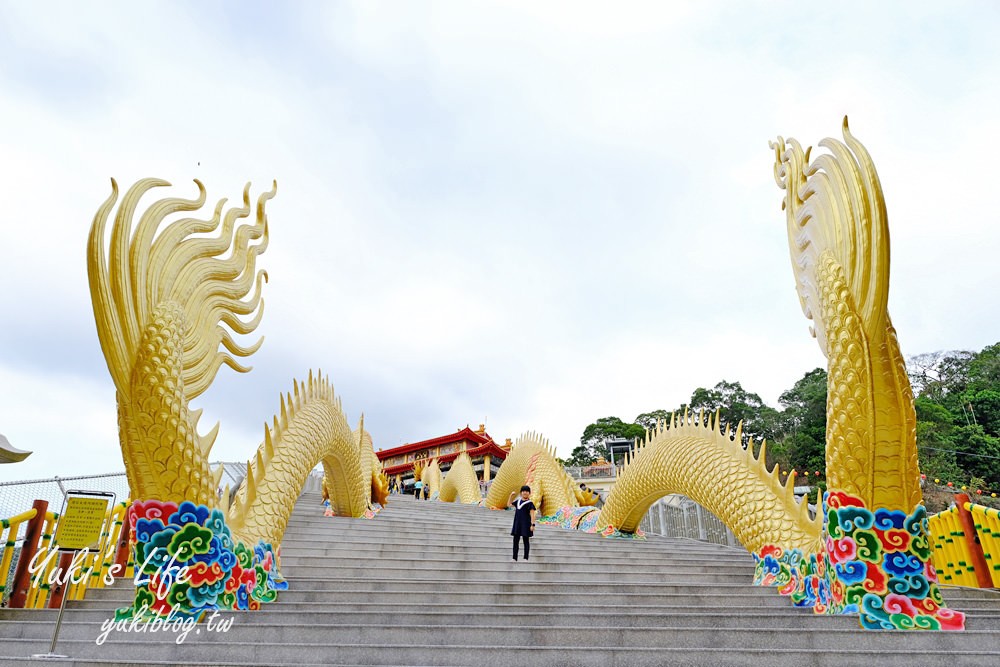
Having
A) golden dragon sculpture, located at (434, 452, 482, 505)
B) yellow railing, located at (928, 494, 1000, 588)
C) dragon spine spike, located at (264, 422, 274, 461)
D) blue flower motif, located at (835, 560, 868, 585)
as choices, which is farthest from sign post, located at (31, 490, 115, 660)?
golden dragon sculpture, located at (434, 452, 482, 505)

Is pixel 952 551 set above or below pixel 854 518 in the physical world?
below

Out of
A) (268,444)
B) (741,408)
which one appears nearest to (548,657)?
(268,444)

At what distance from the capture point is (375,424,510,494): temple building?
36469 mm

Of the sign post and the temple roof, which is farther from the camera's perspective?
the temple roof

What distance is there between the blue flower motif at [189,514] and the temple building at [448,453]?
30.7 metres

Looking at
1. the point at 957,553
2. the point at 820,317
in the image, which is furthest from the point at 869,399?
the point at 957,553

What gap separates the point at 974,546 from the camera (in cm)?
552

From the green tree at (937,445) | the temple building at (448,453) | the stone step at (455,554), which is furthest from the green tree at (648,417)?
the stone step at (455,554)

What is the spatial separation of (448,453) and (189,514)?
35.3m

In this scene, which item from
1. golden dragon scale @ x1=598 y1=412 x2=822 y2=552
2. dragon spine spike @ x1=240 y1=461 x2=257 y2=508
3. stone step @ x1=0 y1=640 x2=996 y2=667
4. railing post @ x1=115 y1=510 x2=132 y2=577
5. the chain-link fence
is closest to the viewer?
stone step @ x1=0 y1=640 x2=996 y2=667

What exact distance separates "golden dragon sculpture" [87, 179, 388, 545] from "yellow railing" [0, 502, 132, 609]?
81 centimetres

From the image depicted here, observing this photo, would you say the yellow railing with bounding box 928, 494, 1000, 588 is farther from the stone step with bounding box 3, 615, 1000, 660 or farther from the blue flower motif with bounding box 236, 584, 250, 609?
the blue flower motif with bounding box 236, 584, 250, 609

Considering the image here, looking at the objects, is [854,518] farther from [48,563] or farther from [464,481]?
[464,481]

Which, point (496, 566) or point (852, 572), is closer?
point (852, 572)
